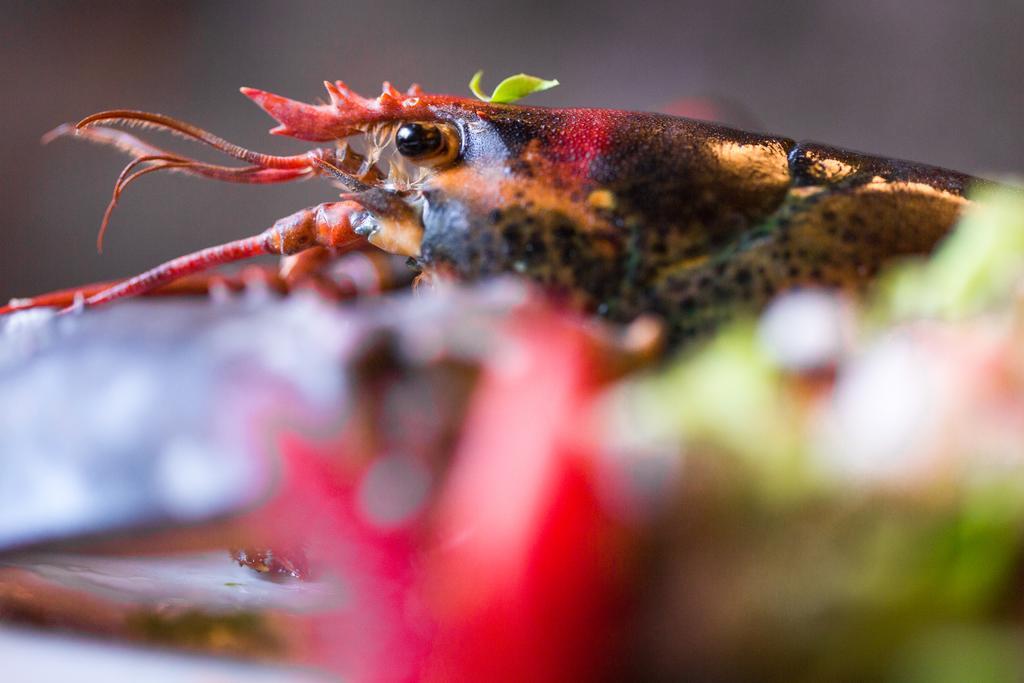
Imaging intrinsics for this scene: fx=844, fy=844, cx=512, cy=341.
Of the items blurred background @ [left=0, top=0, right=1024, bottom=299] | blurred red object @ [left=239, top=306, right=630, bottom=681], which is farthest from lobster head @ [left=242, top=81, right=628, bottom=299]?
blurred background @ [left=0, top=0, right=1024, bottom=299]

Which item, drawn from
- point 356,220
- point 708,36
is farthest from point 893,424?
point 708,36

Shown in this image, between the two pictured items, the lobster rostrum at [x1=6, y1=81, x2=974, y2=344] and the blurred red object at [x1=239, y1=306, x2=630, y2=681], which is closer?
the blurred red object at [x1=239, y1=306, x2=630, y2=681]

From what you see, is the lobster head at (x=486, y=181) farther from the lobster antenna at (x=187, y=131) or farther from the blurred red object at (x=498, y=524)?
the blurred red object at (x=498, y=524)

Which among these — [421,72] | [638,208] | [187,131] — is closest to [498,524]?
[638,208]

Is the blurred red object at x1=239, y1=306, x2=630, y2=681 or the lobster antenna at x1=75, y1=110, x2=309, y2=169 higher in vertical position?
the lobster antenna at x1=75, y1=110, x2=309, y2=169

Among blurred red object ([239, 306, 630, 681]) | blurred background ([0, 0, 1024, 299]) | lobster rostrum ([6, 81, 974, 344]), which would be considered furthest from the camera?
blurred background ([0, 0, 1024, 299])

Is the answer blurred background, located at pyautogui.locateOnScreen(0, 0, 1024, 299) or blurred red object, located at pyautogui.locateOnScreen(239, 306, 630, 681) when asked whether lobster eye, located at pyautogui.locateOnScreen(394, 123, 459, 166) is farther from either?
blurred background, located at pyautogui.locateOnScreen(0, 0, 1024, 299)

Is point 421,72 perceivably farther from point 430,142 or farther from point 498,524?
point 498,524

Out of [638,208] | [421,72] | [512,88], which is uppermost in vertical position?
[421,72]
